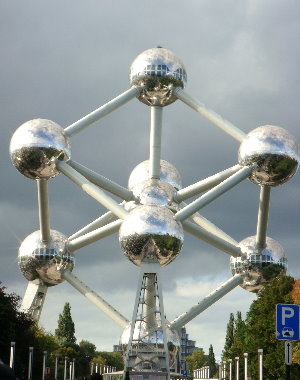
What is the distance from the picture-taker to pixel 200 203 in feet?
106

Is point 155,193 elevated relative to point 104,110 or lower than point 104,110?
lower

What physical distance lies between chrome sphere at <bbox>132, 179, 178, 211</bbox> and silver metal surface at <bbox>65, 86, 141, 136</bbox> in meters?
3.07

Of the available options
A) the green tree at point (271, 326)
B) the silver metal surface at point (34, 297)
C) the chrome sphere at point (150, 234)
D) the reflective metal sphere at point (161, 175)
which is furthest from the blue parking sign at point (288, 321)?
the green tree at point (271, 326)

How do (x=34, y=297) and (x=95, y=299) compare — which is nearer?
(x=95, y=299)

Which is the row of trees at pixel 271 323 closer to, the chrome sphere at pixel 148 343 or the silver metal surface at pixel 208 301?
the silver metal surface at pixel 208 301

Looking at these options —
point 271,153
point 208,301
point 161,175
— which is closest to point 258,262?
point 208,301

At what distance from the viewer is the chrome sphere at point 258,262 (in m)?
35.2

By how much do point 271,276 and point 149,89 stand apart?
358 inches

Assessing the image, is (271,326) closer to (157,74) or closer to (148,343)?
(148,343)

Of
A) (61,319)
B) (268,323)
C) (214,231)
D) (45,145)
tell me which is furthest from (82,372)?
(45,145)

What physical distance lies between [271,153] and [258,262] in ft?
20.4

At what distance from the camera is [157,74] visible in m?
33.2

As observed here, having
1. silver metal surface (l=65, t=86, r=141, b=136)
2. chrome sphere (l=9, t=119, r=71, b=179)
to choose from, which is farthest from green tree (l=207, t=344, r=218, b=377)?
chrome sphere (l=9, t=119, r=71, b=179)

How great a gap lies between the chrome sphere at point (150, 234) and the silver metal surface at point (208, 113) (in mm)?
4823
